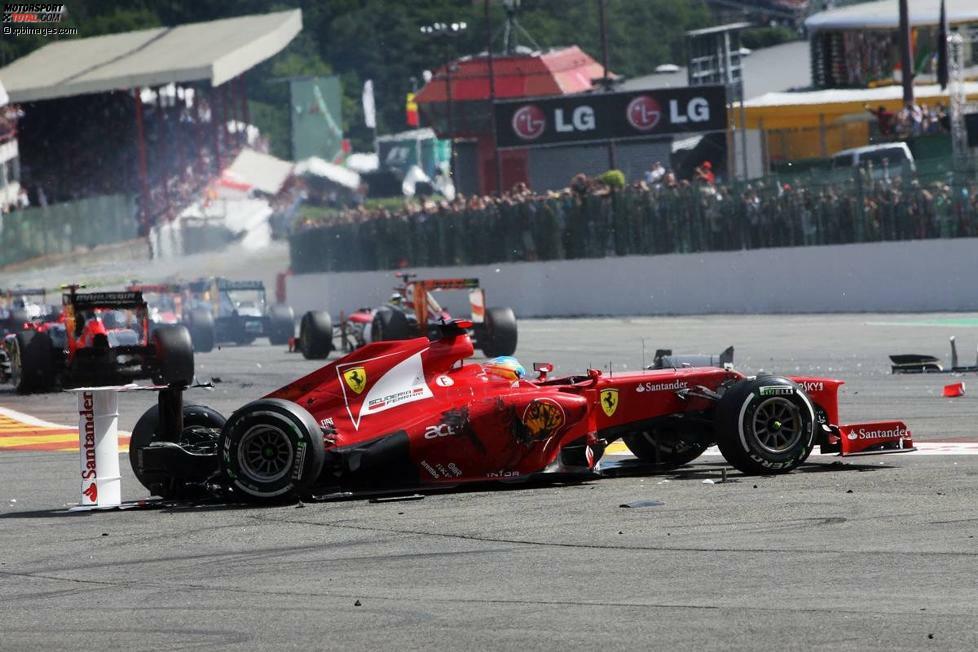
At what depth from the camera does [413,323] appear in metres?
24.2

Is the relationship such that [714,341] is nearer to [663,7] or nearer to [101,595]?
[101,595]

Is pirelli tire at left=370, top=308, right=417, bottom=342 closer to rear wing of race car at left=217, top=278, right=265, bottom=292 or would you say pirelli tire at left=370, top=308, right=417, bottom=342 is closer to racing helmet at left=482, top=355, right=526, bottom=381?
rear wing of race car at left=217, top=278, right=265, bottom=292

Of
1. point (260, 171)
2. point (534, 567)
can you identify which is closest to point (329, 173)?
point (260, 171)

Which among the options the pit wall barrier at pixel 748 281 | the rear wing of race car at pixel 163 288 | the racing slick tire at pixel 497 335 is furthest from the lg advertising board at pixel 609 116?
the racing slick tire at pixel 497 335

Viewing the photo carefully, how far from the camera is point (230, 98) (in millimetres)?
71875

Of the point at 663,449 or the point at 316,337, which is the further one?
the point at 316,337

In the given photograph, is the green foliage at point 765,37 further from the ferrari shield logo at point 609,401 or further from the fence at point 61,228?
the ferrari shield logo at point 609,401

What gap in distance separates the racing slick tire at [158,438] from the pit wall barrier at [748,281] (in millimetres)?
18443

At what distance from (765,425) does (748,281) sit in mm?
20063

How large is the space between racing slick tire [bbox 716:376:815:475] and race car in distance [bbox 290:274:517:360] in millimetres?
11296

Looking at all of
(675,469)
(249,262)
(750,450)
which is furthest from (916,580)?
(249,262)

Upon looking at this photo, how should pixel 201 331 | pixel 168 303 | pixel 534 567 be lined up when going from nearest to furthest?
pixel 534 567 → pixel 201 331 → pixel 168 303

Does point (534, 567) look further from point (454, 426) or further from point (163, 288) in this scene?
point (163, 288)

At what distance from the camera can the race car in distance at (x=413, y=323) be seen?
22781 millimetres
